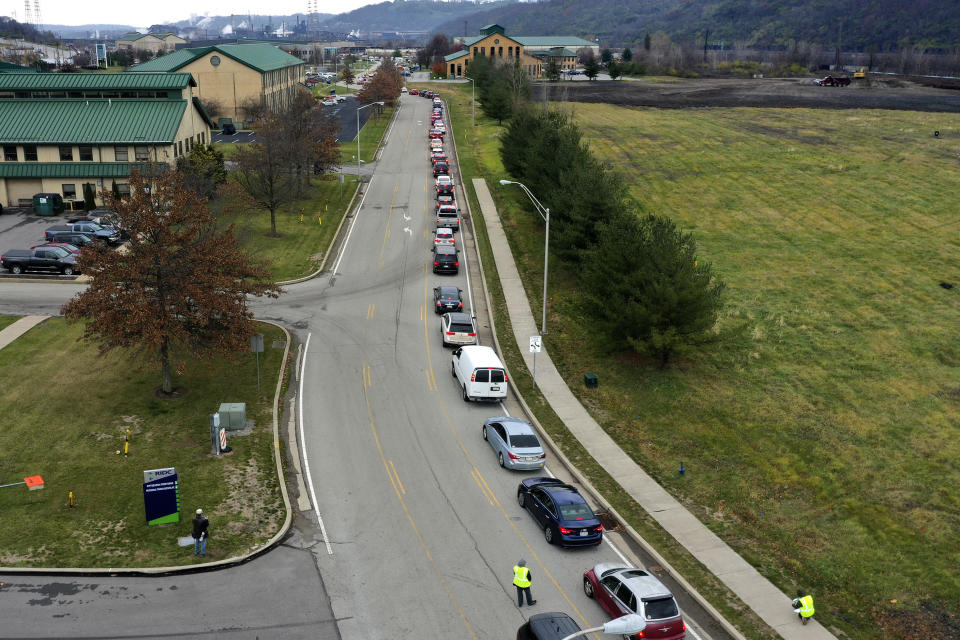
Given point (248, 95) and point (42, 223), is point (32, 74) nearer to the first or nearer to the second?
point (42, 223)

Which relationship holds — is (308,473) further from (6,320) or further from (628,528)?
(6,320)

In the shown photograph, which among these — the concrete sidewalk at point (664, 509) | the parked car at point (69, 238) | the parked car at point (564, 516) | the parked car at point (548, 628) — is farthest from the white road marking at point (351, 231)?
the parked car at point (548, 628)

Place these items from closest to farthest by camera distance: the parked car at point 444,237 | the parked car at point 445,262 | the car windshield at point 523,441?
the car windshield at point 523,441, the parked car at point 445,262, the parked car at point 444,237

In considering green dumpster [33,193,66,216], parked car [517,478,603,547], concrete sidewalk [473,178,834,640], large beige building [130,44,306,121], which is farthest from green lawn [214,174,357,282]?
large beige building [130,44,306,121]

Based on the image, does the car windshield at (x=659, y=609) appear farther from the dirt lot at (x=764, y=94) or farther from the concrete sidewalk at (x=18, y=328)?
the dirt lot at (x=764, y=94)

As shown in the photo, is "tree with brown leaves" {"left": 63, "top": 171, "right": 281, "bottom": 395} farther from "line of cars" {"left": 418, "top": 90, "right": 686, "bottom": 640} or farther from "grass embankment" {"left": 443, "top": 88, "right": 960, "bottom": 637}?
"grass embankment" {"left": 443, "top": 88, "right": 960, "bottom": 637}

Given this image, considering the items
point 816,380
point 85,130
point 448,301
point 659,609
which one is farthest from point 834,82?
point 659,609

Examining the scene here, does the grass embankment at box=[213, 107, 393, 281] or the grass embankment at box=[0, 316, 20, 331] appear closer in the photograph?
the grass embankment at box=[0, 316, 20, 331]
